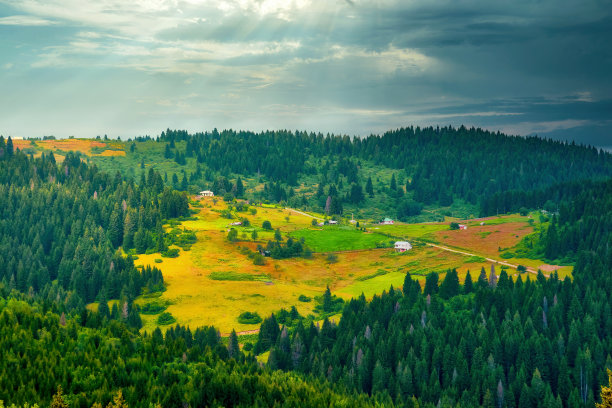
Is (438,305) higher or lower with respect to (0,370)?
lower

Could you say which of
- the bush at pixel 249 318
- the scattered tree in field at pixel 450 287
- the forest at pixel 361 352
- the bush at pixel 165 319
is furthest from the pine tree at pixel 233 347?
the scattered tree in field at pixel 450 287

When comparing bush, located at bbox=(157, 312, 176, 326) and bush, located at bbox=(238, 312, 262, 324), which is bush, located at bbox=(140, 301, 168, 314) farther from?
bush, located at bbox=(238, 312, 262, 324)

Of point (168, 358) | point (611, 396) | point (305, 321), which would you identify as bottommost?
point (305, 321)

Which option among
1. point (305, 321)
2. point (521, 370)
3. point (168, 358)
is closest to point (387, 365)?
point (521, 370)

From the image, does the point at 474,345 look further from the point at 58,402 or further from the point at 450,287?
the point at 58,402

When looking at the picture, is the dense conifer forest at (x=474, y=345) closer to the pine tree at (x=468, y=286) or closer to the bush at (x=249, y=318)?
the pine tree at (x=468, y=286)

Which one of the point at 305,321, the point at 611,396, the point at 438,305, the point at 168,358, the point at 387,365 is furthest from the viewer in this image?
the point at 305,321

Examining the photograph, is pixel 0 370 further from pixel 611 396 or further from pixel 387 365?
pixel 387 365

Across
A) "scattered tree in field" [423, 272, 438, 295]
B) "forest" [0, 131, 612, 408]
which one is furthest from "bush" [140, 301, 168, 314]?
"scattered tree in field" [423, 272, 438, 295]

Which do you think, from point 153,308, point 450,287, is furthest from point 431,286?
point 153,308
